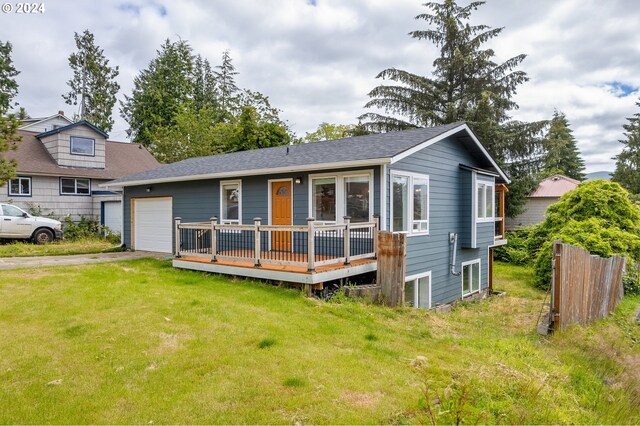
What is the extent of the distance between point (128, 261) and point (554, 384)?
10.7 meters

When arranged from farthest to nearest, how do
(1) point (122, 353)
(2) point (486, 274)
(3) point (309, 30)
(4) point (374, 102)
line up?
1. (4) point (374, 102)
2. (3) point (309, 30)
3. (2) point (486, 274)
4. (1) point (122, 353)

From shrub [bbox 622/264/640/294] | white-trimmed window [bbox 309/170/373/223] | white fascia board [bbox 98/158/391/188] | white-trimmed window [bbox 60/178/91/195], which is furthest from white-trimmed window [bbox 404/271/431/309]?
white-trimmed window [bbox 60/178/91/195]

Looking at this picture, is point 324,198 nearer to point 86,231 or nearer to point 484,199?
point 484,199

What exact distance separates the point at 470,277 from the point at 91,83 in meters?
34.9

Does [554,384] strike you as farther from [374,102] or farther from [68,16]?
[374,102]

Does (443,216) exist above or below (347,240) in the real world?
above

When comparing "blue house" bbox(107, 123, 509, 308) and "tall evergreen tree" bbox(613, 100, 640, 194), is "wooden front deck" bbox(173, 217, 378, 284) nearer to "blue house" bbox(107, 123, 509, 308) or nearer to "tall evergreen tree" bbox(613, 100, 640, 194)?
"blue house" bbox(107, 123, 509, 308)

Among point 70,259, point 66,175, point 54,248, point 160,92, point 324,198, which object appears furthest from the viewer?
point 160,92

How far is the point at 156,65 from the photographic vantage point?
35.7 metres

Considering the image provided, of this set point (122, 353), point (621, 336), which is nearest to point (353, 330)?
point (122, 353)

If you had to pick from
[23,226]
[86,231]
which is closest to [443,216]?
[23,226]

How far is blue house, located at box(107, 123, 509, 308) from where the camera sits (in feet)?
28.2

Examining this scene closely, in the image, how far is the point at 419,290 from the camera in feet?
33.2

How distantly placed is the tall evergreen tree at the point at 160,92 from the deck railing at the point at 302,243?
26187mm
